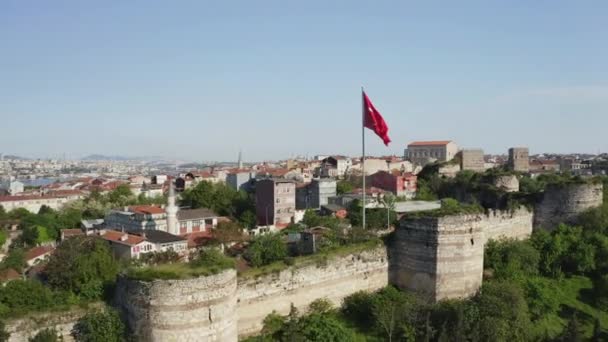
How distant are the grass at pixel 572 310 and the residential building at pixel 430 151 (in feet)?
228

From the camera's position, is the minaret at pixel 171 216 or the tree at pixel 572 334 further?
the minaret at pixel 171 216

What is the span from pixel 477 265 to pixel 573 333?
4206 millimetres

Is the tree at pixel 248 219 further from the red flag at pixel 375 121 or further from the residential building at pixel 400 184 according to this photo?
the red flag at pixel 375 121

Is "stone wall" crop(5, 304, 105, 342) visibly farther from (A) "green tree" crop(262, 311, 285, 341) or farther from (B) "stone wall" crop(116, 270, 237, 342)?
(A) "green tree" crop(262, 311, 285, 341)

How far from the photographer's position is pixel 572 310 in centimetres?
2348

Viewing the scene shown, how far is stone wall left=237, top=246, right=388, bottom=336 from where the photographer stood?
18.2 metres

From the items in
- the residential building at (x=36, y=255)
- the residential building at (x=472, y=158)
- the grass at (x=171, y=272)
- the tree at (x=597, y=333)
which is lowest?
the tree at (x=597, y=333)

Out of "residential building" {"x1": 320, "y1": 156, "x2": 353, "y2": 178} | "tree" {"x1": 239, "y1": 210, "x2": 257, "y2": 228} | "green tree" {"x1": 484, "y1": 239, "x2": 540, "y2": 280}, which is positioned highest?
"residential building" {"x1": 320, "y1": 156, "x2": 353, "y2": 178}

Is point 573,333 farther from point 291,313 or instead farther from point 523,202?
point 523,202

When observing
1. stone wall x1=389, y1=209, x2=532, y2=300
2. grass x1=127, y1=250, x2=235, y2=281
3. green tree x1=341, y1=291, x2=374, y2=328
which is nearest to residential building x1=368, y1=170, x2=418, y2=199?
stone wall x1=389, y1=209, x2=532, y2=300

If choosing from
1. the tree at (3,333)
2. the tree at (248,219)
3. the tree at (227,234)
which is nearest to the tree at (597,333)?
the tree at (3,333)

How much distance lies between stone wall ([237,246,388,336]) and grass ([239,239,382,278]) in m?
0.13

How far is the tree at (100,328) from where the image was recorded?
1539 centimetres

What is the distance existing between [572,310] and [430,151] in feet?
257
